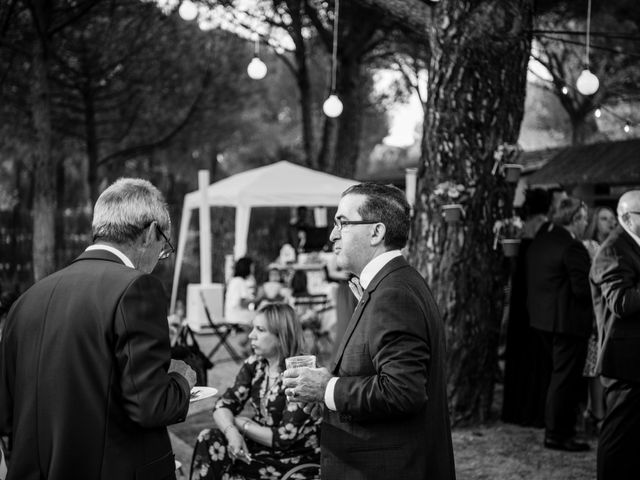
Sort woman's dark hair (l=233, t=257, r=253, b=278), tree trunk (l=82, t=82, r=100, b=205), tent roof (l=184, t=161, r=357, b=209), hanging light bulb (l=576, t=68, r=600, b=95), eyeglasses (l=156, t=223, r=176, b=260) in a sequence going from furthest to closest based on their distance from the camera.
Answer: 1. tree trunk (l=82, t=82, r=100, b=205)
2. tent roof (l=184, t=161, r=357, b=209)
3. woman's dark hair (l=233, t=257, r=253, b=278)
4. hanging light bulb (l=576, t=68, r=600, b=95)
5. eyeglasses (l=156, t=223, r=176, b=260)

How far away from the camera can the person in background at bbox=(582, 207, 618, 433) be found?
596 centimetres

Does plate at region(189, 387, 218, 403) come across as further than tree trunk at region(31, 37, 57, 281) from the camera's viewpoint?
A: No

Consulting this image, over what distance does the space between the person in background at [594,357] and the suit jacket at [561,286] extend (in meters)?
0.19

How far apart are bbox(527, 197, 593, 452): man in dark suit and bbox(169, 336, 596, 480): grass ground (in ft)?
0.69

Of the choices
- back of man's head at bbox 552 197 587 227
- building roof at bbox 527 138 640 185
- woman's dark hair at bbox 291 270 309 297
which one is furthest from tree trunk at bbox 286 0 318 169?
back of man's head at bbox 552 197 587 227

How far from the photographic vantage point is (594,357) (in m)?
5.95

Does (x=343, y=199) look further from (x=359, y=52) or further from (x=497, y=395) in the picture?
(x=359, y=52)

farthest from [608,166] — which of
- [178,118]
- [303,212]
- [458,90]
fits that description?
[178,118]

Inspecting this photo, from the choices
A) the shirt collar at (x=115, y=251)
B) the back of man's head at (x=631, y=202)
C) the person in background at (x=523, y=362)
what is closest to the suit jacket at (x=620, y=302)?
the back of man's head at (x=631, y=202)

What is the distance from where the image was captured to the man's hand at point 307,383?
2488 mm

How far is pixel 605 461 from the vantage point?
13.7 ft

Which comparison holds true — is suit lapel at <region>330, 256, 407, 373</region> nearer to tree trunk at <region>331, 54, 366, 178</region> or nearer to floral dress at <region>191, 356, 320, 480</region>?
floral dress at <region>191, 356, 320, 480</region>

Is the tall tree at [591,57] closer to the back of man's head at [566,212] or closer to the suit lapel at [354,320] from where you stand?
the back of man's head at [566,212]

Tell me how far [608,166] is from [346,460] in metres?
10.4
